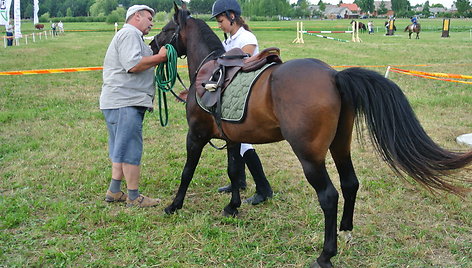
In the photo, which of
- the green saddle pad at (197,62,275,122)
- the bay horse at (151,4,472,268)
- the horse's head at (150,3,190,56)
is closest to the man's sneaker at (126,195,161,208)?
the green saddle pad at (197,62,275,122)

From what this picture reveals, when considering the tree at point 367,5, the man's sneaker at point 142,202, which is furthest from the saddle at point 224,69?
the tree at point 367,5

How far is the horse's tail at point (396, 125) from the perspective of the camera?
3.35 meters

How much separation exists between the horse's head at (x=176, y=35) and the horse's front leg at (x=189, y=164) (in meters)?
1.03

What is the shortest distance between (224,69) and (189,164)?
45.1 inches

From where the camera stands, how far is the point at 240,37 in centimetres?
471

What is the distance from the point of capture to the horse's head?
4801mm

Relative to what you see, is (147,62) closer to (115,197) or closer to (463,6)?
(115,197)

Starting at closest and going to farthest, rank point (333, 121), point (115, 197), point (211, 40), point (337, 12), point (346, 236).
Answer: point (333, 121) → point (346, 236) → point (211, 40) → point (115, 197) → point (337, 12)

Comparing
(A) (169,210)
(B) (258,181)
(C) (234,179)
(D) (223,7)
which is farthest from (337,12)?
(A) (169,210)

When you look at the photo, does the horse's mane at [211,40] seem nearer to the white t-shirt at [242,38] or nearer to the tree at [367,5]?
the white t-shirt at [242,38]

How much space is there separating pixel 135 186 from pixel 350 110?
102 inches

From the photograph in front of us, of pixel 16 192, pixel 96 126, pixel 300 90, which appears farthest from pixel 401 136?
pixel 96 126

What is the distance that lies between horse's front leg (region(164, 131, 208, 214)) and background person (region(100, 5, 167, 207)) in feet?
1.90

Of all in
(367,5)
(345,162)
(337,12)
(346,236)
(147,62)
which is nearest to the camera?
(345,162)
